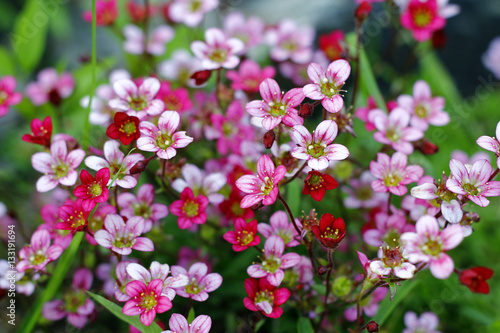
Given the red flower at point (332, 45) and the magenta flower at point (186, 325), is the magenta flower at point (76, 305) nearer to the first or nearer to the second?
the magenta flower at point (186, 325)

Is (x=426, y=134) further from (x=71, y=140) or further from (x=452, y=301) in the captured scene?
(x=71, y=140)

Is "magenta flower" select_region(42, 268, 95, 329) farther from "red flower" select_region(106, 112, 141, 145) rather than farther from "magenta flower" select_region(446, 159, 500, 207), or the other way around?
"magenta flower" select_region(446, 159, 500, 207)

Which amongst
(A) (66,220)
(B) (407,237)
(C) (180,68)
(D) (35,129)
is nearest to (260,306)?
(B) (407,237)

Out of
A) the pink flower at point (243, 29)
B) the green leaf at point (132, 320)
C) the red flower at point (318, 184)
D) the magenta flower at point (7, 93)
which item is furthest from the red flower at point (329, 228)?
the magenta flower at point (7, 93)

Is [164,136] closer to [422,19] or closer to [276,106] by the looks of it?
[276,106]

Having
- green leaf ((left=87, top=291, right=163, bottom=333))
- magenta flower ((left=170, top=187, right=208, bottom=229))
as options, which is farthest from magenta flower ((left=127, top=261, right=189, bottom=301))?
magenta flower ((left=170, top=187, right=208, bottom=229))
